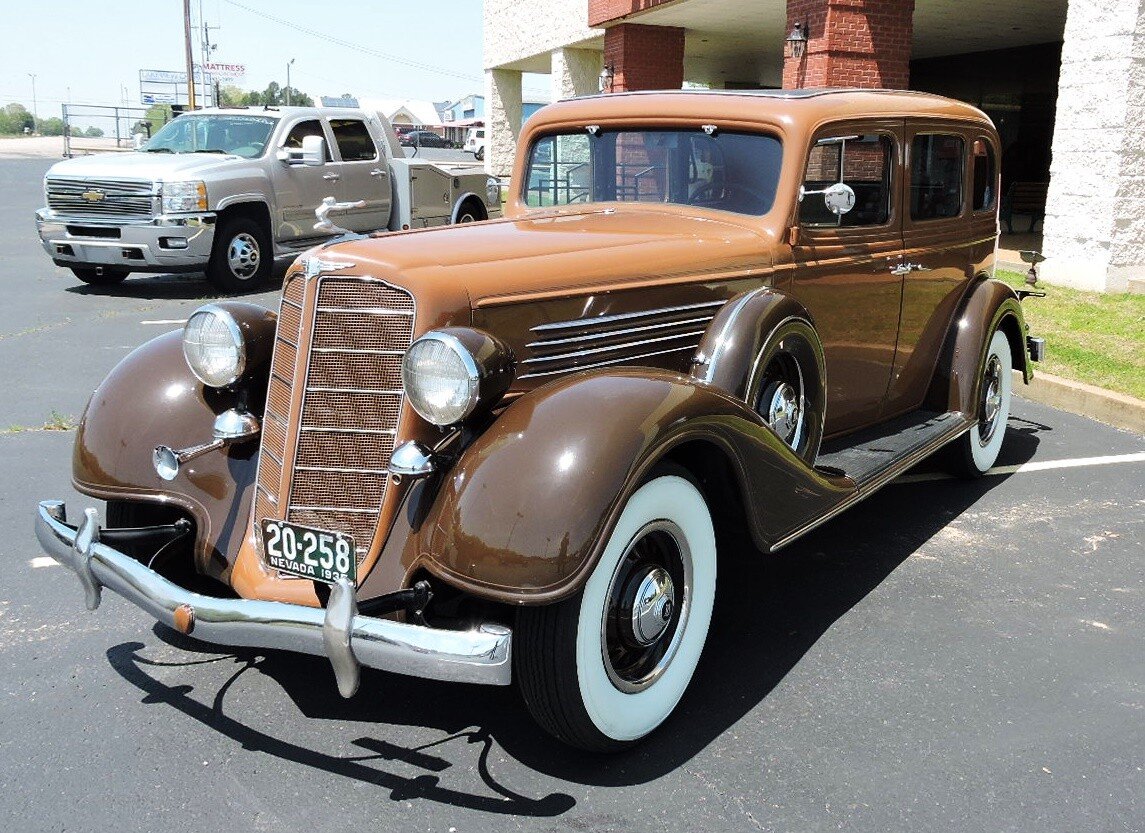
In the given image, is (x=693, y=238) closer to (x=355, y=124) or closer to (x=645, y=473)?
(x=645, y=473)

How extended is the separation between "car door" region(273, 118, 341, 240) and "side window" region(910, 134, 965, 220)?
7.81 metres

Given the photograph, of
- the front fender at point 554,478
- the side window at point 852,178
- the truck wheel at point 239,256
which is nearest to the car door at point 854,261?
the side window at point 852,178

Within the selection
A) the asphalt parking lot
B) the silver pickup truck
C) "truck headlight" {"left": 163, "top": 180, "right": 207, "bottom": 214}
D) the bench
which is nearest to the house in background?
the bench

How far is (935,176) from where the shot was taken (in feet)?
16.4

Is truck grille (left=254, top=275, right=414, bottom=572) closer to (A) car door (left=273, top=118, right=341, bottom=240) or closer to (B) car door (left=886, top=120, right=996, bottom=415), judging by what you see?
(B) car door (left=886, top=120, right=996, bottom=415)

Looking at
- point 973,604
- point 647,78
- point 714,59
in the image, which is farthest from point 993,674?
point 714,59

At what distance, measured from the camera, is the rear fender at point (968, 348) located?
5062 millimetres

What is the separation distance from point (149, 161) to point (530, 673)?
1010 centimetres

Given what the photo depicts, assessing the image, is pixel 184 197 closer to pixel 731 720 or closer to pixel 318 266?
pixel 318 266

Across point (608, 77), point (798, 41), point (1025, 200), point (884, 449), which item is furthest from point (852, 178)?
point (608, 77)

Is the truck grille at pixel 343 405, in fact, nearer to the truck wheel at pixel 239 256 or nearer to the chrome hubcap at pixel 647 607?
the chrome hubcap at pixel 647 607

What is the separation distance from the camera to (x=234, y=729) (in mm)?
3041

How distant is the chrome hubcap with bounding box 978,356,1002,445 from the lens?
5.48 m

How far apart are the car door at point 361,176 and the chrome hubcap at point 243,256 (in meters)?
1.11
